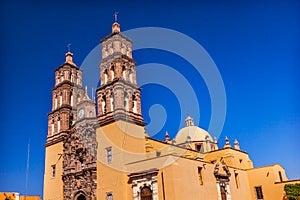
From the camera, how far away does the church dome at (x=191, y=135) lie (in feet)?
150

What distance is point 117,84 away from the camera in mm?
28672

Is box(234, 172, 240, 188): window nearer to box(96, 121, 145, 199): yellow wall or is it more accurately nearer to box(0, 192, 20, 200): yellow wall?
box(96, 121, 145, 199): yellow wall

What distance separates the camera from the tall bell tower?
32.1 metres

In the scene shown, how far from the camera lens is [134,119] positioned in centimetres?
2802

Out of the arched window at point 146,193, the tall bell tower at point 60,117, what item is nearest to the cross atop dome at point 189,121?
the tall bell tower at point 60,117

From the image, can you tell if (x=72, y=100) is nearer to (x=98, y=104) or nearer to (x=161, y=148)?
(x=98, y=104)

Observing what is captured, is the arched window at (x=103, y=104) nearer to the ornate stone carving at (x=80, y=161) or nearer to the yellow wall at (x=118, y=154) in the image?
the ornate stone carving at (x=80, y=161)

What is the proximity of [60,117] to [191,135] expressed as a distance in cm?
2052

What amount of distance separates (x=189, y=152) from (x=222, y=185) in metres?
9.38

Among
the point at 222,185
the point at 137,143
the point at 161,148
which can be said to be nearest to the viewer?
the point at 137,143

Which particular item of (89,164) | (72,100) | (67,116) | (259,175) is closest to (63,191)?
(89,164)

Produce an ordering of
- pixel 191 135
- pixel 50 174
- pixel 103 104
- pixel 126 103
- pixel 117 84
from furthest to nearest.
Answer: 1. pixel 191 135
2. pixel 50 174
3. pixel 103 104
4. pixel 126 103
5. pixel 117 84

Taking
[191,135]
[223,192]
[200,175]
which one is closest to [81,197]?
[200,175]

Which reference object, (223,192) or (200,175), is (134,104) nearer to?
(200,175)
